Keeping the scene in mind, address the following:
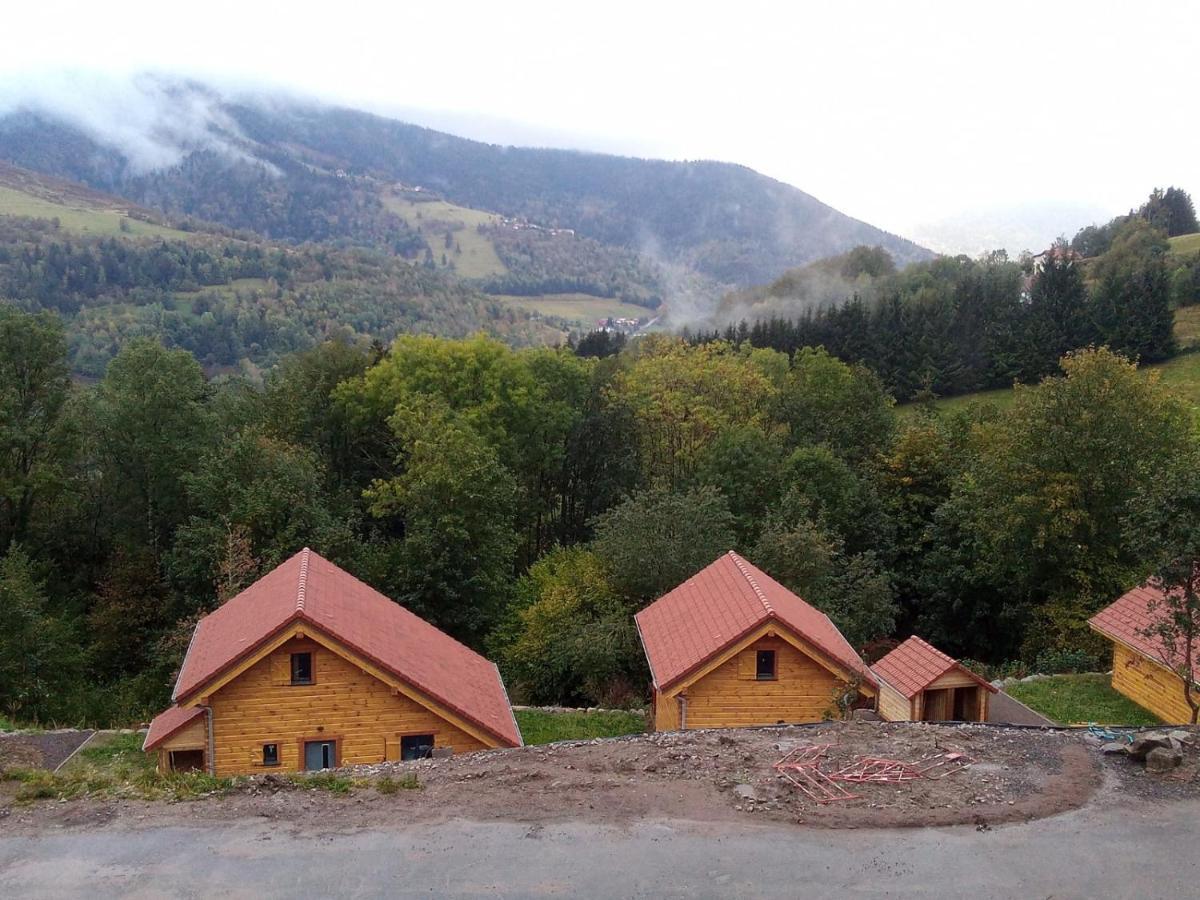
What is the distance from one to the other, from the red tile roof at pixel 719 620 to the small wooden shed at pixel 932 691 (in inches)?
27.1

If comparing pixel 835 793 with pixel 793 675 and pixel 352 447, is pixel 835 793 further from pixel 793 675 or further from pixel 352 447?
pixel 352 447

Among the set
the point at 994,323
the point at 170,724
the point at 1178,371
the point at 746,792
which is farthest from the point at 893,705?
the point at 994,323

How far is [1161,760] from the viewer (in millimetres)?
13352

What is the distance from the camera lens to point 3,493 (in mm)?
35094

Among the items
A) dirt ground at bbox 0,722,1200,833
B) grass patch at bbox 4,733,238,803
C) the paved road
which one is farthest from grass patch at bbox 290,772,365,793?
the paved road

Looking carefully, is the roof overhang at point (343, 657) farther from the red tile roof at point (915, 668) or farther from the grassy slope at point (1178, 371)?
the grassy slope at point (1178, 371)

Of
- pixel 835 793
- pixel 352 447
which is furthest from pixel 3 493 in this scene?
pixel 835 793

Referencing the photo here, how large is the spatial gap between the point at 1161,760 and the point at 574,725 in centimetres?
1421

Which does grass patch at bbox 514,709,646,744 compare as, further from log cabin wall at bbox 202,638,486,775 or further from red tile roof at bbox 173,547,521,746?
log cabin wall at bbox 202,638,486,775

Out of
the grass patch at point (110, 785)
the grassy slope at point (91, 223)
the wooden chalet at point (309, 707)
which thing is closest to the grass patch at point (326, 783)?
the grass patch at point (110, 785)

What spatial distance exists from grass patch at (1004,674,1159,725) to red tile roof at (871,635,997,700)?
3.98m

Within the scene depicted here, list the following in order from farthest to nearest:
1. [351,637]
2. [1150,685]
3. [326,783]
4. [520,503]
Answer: [520,503] → [1150,685] → [351,637] → [326,783]

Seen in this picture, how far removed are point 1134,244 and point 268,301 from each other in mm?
115844

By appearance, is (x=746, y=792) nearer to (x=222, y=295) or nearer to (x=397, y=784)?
(x=397, y=784)
